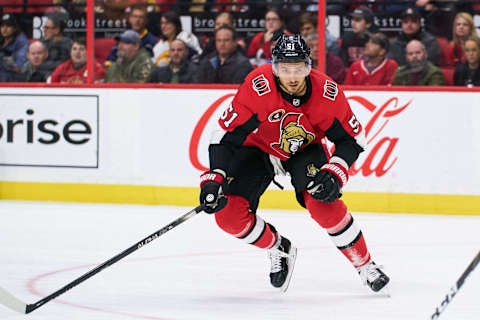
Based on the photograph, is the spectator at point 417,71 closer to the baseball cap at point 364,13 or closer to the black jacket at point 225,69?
the baseball cap at point 364,13

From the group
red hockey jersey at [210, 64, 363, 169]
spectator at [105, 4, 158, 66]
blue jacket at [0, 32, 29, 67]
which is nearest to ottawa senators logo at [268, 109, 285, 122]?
red hockey jersey at [210, 64, 363, 169]

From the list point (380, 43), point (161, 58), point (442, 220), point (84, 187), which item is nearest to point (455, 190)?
point (442, 220)

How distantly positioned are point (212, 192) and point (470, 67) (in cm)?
322

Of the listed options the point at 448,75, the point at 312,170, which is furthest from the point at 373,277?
the point at 448,75

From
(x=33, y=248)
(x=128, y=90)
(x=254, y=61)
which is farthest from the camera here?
(x=128, y=90)

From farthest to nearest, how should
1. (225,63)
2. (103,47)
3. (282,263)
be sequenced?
(103,47), (225,63), (282,263)

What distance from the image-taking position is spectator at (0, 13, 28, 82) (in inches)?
269

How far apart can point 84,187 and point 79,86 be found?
2.56 ft

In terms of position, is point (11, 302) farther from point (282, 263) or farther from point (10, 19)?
point (10, 19)

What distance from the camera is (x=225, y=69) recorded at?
651 cm

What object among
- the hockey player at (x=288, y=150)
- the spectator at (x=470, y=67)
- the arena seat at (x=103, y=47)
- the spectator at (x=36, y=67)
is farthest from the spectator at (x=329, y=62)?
the hockey player at (x=288, y=150)

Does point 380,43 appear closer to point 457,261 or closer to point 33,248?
point 457,261

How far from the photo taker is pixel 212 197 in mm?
3473

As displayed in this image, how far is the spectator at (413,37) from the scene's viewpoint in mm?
5965
